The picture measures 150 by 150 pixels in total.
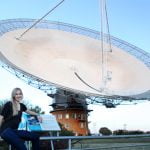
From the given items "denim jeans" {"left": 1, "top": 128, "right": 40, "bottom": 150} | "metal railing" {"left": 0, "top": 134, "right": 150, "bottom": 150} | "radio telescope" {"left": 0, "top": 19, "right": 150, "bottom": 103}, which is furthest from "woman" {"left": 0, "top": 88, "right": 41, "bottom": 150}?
"radio telescope" {"left": 0, "top": 19, "right": 150, "bottom": 103}

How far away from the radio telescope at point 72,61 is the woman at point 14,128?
22848 mm

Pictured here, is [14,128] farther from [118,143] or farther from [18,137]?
[118,143]

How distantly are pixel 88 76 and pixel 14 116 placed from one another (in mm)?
26782

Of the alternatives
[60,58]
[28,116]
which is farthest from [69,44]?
[28,116]

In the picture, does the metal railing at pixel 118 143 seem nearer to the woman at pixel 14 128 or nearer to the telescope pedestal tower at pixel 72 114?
the woman at pixel 14 128

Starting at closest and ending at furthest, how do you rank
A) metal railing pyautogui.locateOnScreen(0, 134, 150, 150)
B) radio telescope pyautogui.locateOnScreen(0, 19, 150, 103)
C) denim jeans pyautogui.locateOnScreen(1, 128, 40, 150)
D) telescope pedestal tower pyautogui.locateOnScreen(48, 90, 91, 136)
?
denim jeans pyautogui.locateOnScreen(1, 128, 40, 150)
metal railing pyautogui.locateOnScreen(0, 134, 150, 150)
radio telescope pyautogui.locateOnScreen(0, 19, 150, 103)
telescope pedestal tower pyautogui.locateOnScreen(48, 90, 91, 136)

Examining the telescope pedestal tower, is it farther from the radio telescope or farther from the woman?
the woman

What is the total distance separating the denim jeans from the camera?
818 centimetres

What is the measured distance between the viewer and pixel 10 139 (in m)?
8.19

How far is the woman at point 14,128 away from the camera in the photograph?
26.9 feet

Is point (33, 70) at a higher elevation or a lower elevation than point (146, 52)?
lower

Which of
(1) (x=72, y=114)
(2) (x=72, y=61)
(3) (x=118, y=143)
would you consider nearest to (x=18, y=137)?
(3) (x=118, y=143)

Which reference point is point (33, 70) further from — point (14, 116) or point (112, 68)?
point (14, 116)

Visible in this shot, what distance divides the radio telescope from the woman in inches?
900
